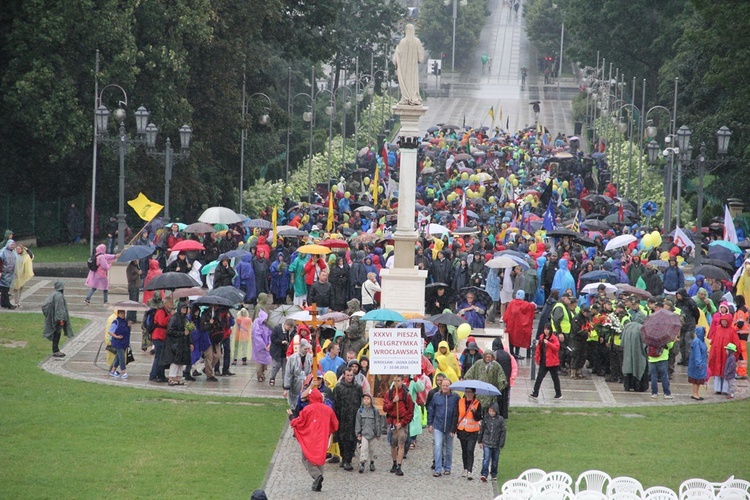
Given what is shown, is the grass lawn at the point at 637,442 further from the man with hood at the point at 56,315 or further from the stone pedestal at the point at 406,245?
the man with hood at the point at 56,315

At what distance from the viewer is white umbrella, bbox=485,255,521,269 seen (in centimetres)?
3528

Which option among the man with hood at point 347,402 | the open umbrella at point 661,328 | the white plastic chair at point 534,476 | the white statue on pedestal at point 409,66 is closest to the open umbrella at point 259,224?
the white statue on pedestal at point 409,66

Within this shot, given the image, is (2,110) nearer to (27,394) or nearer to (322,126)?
(27,394)

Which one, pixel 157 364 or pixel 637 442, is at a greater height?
pixel 157 364

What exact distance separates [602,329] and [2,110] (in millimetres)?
23233

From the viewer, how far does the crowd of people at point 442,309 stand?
73.2 feet

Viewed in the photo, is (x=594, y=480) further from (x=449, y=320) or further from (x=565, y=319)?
(x=565, y=319)

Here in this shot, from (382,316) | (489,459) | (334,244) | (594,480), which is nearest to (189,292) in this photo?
(382,316)

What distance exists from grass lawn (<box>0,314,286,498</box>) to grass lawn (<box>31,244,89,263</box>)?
16.9 m

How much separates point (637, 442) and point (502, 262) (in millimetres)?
11550

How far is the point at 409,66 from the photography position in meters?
34.4

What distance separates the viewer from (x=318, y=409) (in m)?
21.2

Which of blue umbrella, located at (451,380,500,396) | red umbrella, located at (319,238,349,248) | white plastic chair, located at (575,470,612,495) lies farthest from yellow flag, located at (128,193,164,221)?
white plastic chair, located at (575,470,612,495)

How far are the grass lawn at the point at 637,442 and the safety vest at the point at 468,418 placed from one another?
81 centimetres
